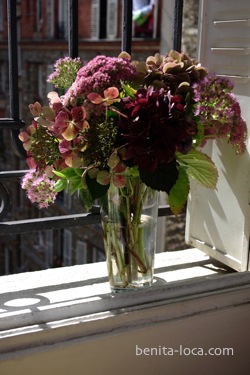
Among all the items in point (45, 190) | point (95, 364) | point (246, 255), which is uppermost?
point (45, 190)

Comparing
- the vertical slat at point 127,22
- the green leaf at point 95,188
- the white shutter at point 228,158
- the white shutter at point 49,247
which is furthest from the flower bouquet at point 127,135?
the white shutter at point 49,247

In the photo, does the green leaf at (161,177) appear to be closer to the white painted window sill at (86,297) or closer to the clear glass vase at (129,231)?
the clear glass vase at (129,231)

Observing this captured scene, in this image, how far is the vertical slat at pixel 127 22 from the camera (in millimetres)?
1150

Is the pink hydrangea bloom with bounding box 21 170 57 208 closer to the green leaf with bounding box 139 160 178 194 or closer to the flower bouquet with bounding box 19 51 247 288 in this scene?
the flower bouquet with bounding box 19 51 247 288

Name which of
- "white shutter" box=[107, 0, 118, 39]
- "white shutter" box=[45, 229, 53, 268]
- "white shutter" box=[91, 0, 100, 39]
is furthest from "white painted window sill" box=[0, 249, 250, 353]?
"white shutter" box=[45, 229, 53, 268]

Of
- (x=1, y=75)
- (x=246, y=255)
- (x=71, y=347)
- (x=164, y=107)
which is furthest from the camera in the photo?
(x=1, y=75)

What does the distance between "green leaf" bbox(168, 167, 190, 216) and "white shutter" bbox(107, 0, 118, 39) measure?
7.51 m

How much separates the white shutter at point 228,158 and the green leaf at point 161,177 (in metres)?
0.24

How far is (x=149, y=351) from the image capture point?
1.06 m

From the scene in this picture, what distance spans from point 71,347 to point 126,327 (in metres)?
0.11

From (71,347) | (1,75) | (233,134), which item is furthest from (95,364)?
(1,75)

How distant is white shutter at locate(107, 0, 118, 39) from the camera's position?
816cm

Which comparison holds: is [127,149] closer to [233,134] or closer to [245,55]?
[233,134]

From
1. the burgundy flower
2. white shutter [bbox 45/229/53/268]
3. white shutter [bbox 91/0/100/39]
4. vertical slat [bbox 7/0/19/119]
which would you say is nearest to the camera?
the burgundy flower
